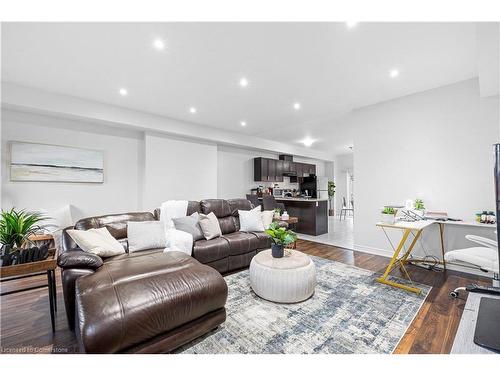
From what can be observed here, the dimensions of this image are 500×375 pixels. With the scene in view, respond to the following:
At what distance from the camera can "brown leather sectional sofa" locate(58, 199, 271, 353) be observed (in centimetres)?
129

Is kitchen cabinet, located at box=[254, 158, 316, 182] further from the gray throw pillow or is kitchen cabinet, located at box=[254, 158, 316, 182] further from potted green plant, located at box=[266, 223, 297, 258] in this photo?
potted green plant, located at box=[266, 223, 297, 258]

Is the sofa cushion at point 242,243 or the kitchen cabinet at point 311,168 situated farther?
the kitchen cabinet at point 311,168

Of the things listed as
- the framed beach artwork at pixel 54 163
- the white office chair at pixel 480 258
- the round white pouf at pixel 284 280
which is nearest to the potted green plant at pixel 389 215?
the white office chair at pixel 480 258

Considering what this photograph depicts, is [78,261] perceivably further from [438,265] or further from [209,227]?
[438,265]

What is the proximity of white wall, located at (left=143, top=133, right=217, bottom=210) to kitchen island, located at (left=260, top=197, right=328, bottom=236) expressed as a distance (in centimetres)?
228

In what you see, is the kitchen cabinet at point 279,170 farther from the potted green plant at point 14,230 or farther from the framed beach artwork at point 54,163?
the potted green plant at point 14,230

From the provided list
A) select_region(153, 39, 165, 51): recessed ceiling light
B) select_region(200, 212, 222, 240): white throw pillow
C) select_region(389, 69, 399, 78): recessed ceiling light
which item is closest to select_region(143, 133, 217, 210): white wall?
select_region(200, 212, 222, 240): white throw pillow

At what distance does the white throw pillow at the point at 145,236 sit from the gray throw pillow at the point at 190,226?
0.28 m

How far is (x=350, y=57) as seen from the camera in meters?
2.54

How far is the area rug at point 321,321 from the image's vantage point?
1.61m

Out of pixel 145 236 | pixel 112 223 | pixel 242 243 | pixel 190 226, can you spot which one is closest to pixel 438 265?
pixel 242 243
